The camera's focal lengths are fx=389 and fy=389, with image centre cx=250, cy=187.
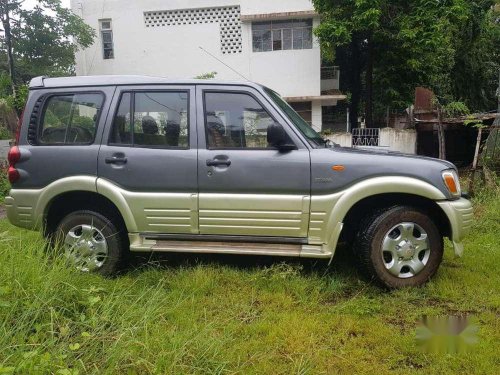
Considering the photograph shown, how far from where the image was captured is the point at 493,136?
7.42 meters

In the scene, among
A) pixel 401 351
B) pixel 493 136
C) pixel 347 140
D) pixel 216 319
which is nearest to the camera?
pixel 401 351

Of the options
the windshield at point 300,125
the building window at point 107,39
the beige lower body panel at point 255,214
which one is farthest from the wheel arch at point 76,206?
the building window at point 107,39

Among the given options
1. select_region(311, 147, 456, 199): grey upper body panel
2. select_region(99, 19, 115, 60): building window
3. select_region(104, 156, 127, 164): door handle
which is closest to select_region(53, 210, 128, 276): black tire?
select_region(104, 156, 127, 164): door handle

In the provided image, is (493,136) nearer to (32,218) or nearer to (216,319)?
(216,319)

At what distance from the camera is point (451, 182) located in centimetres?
326

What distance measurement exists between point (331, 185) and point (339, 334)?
1181 millimetres

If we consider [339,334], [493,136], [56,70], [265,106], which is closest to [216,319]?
[339,334]

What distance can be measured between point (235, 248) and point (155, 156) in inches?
42.9

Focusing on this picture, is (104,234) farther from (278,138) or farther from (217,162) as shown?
(278,138)

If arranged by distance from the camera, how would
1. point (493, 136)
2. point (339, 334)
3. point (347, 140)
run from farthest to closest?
point (347, 140), point (493, 136), point (339, 334)

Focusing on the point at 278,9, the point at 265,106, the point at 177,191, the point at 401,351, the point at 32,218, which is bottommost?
the point at 401,351

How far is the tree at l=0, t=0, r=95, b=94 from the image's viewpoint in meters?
14.9

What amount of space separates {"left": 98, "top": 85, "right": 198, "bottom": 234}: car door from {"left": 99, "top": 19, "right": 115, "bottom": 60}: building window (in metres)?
15.9

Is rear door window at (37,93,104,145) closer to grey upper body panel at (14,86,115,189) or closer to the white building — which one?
grey upper body panel at (14,86,115,189)
